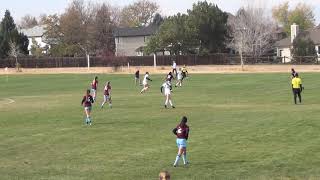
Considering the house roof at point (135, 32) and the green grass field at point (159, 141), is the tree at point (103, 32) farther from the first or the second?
the green grass field at point (159, 141)

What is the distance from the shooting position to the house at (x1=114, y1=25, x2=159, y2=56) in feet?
431

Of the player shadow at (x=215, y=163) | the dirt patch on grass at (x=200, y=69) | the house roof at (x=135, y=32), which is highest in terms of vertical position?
the house roof at (x=135, y=32)

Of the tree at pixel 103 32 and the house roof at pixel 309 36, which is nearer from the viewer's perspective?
the house roof at pixel 309 36

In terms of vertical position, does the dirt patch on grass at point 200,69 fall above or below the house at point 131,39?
below

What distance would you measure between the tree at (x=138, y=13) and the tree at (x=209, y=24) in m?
61.0

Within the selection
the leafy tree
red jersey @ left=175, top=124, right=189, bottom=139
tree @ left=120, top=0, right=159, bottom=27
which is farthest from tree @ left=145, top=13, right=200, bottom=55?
red jersey @ left=175, top=124, right=189, bottom=139

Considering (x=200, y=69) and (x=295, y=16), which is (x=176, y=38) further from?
(x=295, y=16)

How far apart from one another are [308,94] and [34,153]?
2639 cm

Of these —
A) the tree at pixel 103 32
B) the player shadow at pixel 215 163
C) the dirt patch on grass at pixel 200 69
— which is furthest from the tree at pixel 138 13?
the player shadow at pixel 215 163

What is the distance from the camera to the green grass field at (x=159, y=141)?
17.8m

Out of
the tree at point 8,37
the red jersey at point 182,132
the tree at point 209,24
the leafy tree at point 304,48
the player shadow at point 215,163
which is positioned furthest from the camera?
the tree at point 8,37

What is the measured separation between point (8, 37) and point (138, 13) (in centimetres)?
5689

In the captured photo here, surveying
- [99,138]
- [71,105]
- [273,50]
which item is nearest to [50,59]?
[273,50]

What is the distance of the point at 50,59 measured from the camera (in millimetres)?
115188
